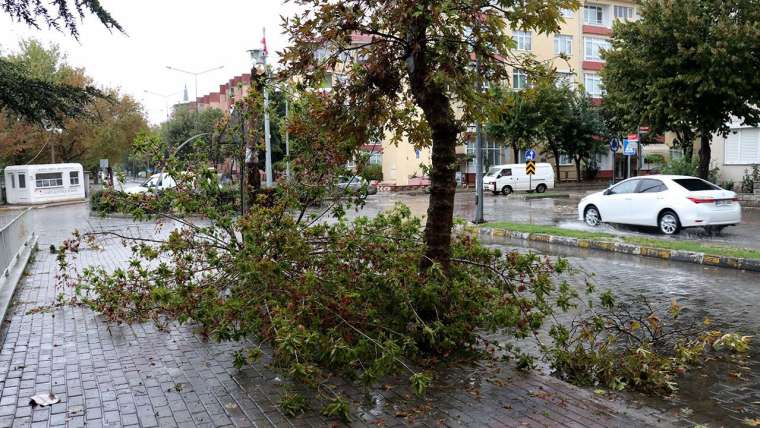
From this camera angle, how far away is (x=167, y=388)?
509cm

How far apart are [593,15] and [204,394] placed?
54.1 meters

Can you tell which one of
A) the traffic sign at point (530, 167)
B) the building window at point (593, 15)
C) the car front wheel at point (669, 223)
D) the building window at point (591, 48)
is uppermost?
the building window at point (593, 15)

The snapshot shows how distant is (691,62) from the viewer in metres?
23.2

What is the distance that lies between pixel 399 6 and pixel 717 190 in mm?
→ 13035

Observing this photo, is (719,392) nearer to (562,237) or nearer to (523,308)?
(523,308)

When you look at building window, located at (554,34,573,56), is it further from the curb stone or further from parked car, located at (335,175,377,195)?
parked car, located at (335,175,377,195)

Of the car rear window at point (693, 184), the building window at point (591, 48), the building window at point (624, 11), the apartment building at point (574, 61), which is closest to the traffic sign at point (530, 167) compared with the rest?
the apartment building at point (574, 61)

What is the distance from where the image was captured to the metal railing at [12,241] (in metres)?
10.1

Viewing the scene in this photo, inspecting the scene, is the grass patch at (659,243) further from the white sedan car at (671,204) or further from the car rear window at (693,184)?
the car rear window at (693,184)

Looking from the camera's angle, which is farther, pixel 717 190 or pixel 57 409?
pixel 717 190

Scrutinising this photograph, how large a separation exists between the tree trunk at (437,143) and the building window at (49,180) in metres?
37.9

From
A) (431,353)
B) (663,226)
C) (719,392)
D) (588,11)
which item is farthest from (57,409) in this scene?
(588,11)

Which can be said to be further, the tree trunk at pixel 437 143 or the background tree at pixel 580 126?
the background tree at pixel 580 126

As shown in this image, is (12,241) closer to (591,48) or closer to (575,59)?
(575,59)
